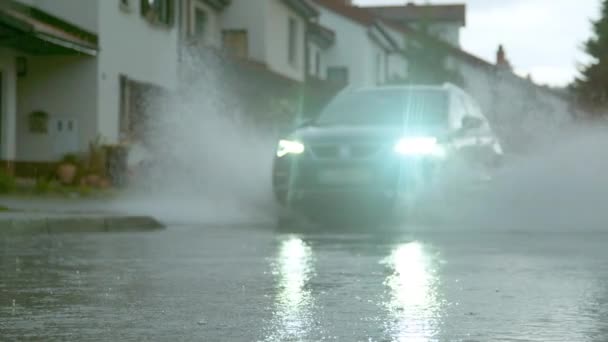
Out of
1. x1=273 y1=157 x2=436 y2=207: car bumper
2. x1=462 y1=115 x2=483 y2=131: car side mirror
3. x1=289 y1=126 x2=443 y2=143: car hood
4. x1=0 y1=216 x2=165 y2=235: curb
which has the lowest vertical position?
x1=0 y1=216 x2=165 y2=235: curb

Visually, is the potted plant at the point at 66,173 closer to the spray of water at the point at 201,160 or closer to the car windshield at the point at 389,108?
the spray of water at the point at 201,160

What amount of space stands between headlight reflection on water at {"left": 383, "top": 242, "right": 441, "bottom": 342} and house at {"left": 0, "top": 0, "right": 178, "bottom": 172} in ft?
42.3

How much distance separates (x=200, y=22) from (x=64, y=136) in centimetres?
1360

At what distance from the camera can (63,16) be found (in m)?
24.9

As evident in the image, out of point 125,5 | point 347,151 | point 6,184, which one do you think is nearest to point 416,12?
point 125,5

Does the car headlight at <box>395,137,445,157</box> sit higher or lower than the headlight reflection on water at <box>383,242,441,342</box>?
higher

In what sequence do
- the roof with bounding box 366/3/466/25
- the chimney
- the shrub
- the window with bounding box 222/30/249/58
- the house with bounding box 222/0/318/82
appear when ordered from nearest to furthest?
the shrub
the window with bounding box 222/30/249/58
the house with bounding box 222/0/318/82
the chimney
the roof with bounding box 366/3/466/25

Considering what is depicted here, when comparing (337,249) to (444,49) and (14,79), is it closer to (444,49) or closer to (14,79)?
(14,79)

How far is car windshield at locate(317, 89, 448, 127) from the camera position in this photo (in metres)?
17.2

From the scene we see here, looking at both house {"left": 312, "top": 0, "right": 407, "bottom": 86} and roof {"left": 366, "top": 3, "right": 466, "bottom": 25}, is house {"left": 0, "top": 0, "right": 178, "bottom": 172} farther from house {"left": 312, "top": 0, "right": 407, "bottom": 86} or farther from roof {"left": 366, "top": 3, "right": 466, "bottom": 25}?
roof {"left": 366, "top": 3, "right": 466, "bottom": 25}

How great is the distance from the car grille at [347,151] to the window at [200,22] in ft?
71.6

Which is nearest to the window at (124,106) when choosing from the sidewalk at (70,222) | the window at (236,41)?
the sidewalk at (70,222)

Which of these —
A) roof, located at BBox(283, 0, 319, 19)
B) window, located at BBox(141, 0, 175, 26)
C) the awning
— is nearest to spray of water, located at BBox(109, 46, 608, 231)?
window, located at BBox(141, 0, 175, 26)

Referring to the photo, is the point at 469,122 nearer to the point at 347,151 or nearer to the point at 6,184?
the point at 347,151
